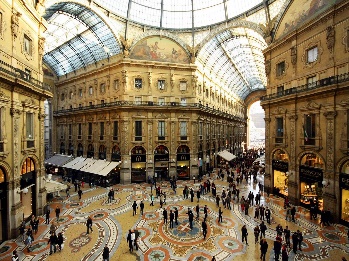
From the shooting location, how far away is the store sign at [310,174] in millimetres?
17234

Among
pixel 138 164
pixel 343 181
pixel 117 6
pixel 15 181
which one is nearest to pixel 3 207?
pixel 15 181

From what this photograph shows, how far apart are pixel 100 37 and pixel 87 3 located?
208 inches

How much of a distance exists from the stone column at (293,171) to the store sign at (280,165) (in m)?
0.77

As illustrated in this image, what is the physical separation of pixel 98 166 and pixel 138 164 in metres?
5.59

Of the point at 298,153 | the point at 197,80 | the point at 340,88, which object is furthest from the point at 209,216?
the point at 197,80

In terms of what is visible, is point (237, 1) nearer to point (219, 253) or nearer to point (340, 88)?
point (340, 88)

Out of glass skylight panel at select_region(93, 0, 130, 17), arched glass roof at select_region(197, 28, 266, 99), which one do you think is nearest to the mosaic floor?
arched glass roof at select_region(197, 28, 266, 99)

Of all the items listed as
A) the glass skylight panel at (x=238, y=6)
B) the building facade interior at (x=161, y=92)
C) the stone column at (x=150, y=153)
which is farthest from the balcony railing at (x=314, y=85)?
the stone column at (x=150, y=153)

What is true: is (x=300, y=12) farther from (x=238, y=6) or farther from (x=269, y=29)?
(x=238, y=6)

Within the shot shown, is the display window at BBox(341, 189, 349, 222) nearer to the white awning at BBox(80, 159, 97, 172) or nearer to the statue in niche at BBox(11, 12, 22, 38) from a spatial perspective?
the statue in niche at BBox(11, 12, 22, 38)

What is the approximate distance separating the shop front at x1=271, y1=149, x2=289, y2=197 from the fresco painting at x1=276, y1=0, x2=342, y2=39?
41.6 feet

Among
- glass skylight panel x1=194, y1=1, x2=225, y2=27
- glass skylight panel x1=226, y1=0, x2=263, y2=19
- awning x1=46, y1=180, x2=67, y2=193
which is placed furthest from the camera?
glass skylight panel x1=194, y1=1, x2=225, y2=27

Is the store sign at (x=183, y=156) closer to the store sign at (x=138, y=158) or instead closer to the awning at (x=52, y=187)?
the store sign at (x=138, y=158)

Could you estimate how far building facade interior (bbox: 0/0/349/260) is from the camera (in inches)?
603
